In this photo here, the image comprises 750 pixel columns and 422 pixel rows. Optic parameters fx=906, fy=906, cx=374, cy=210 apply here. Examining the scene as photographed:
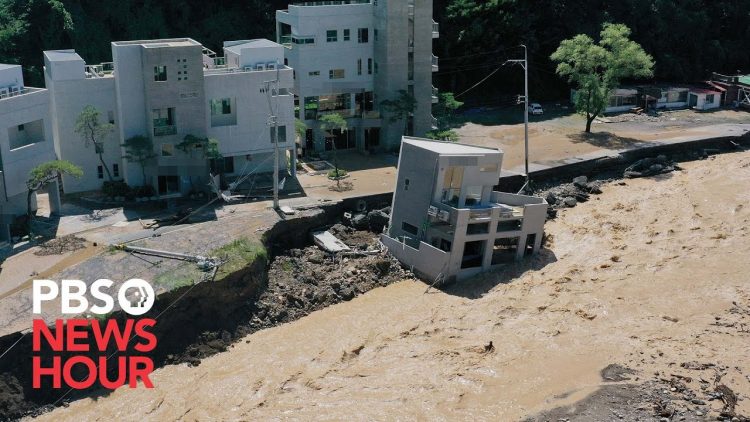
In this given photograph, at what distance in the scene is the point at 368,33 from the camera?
57156 mm

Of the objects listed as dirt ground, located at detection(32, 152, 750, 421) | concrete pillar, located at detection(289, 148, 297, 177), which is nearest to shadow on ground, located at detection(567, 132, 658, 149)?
dirt ground, located at detection(32, 152, 750, 421)

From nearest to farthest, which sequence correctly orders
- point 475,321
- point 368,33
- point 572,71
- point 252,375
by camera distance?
point 252,375, point 475,321, point 368,33, point 572,71

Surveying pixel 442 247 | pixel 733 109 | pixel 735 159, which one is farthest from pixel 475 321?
pixel 733 109

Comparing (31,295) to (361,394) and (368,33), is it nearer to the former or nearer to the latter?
(361,394)

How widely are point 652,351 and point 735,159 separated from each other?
28153 millimetres

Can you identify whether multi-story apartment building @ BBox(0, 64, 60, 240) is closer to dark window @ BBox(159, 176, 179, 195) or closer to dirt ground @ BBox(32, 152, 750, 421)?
dark window @ BBox(159, 176, 179, 195)

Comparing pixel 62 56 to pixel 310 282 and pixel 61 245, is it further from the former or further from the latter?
pixel 310 282

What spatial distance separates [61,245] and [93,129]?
8.12 meters

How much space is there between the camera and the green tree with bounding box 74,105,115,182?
4556cm

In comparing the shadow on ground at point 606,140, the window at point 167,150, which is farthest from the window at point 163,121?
the shadow on ground at point 606,140

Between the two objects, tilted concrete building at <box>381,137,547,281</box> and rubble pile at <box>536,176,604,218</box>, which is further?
rubble pile at <box>536,176,604,218</box>

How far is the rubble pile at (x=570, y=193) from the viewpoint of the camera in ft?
170

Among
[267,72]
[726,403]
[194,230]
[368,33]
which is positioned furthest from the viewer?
[368,33]

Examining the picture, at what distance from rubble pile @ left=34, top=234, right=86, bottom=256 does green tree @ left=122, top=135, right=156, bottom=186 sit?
6.65 metres
